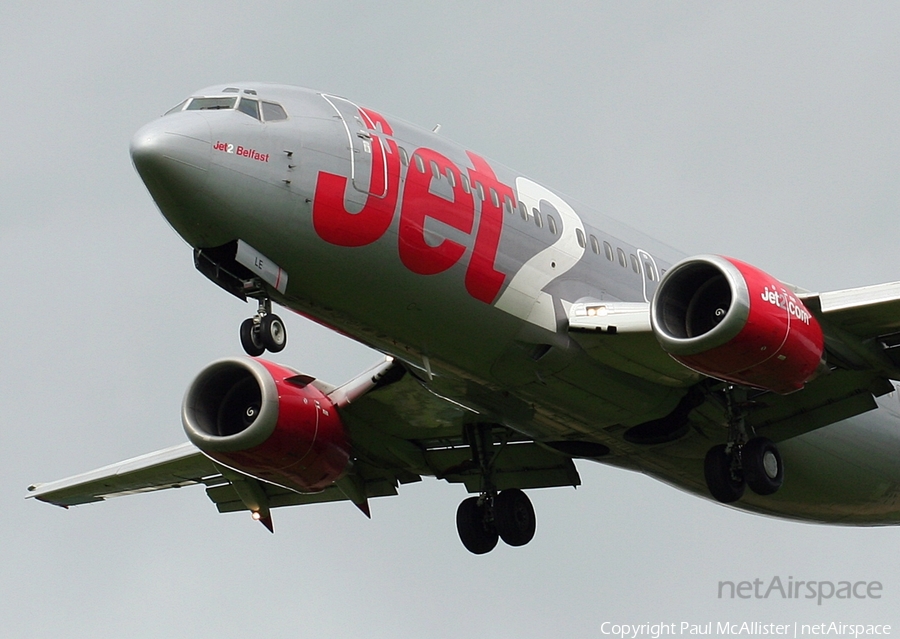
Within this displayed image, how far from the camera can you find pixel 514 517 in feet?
97.8

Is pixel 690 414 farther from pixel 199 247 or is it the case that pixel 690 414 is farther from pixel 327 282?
pixel 199 247

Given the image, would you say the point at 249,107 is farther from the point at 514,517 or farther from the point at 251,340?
the point at 514,517

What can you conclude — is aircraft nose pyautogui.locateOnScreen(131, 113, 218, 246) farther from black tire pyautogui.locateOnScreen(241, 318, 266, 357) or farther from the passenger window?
the passenger window

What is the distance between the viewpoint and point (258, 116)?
22.8 meters

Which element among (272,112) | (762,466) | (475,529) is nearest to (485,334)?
(272,112)

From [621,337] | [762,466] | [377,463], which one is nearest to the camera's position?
[621,337]

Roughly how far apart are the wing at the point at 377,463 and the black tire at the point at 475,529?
449mm

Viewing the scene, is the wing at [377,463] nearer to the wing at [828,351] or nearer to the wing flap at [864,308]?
the wing at [828,351]

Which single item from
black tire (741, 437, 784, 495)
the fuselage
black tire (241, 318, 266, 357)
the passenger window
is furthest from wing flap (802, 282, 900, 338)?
black tire (241, 318, 266, 357)

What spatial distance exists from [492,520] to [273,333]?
869 centimetres

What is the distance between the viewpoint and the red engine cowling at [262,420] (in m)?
28.3

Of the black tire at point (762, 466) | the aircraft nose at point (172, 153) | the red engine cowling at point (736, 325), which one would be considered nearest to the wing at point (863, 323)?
the red engine cowling at point (736, 325)

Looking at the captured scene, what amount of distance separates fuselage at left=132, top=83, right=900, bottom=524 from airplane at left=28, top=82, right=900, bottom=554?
0.04 m

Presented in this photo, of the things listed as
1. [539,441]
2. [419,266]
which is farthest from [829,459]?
[419,266]
